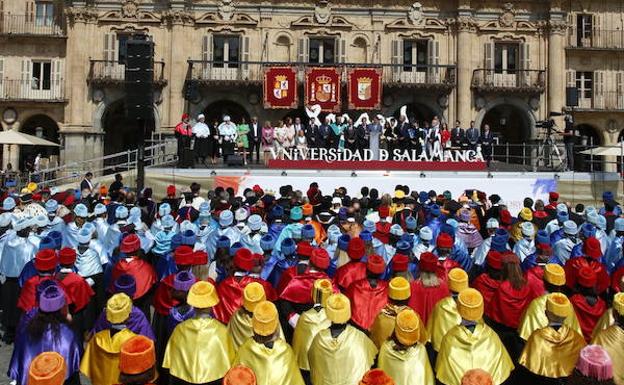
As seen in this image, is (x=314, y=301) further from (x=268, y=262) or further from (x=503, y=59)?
(x=503, y=59)

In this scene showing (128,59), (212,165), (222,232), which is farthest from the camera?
(212,165)

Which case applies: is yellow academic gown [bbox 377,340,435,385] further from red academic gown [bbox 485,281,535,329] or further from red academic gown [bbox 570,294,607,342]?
red academic gown [bbox 570,294,607,342]

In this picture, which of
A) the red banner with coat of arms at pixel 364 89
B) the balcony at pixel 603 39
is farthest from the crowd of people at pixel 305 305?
the balcony at pixel 603 39

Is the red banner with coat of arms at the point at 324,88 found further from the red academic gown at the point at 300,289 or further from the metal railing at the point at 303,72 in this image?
the red academic gown at the point at 300,289

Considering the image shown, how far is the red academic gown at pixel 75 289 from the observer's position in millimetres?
6684

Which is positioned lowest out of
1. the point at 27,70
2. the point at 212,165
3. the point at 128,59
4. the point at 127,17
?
the point at 212,165

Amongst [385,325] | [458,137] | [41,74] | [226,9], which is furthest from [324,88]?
[385,325]

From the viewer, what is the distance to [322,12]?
99.3ft

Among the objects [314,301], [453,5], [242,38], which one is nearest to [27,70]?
Answer: [242,38]

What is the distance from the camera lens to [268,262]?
7520mm

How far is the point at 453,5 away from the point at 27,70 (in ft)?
70.7

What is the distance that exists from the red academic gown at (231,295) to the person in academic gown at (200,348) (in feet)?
3.71

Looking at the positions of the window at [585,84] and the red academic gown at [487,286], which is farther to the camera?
the window at [585,84]

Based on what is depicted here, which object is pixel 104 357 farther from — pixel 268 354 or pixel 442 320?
pixel 442 320
